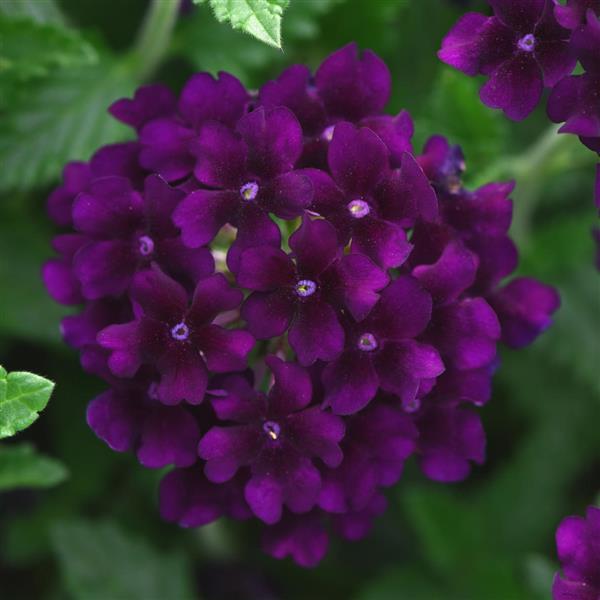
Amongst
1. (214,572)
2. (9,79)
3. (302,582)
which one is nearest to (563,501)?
(302,582)

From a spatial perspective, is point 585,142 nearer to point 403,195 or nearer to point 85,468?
point 403,195

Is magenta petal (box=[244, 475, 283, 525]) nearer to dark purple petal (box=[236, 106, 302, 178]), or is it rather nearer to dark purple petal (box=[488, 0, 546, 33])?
dark purple petal (box=[236, 106, 302, 178])

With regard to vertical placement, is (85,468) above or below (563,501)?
below

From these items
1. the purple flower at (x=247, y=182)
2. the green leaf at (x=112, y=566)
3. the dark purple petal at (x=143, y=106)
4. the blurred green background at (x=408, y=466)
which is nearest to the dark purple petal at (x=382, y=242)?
the purple flower at (x=247, y=182)

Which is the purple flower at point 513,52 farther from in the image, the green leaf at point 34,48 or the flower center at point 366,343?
the green leaf at point 34,48

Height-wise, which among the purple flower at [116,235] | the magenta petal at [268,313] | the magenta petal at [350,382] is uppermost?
the magenta petal at [268,313]
